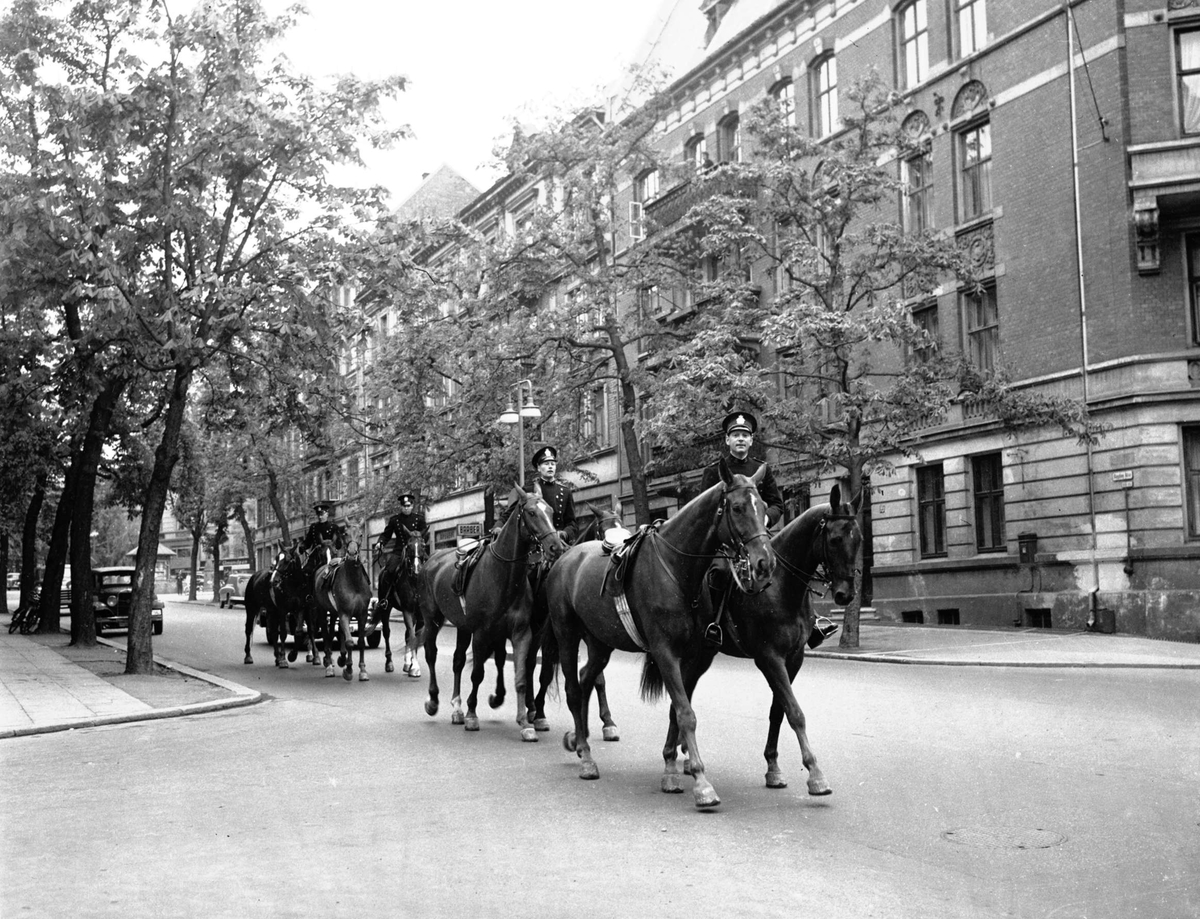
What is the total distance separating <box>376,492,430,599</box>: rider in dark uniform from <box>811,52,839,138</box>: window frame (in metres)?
21.1

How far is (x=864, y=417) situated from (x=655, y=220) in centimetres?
994

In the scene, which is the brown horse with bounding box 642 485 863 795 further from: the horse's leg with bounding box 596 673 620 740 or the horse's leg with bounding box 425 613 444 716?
the horse's leg with bounding box 425 613 444 716

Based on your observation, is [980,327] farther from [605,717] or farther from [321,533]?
[605,717]

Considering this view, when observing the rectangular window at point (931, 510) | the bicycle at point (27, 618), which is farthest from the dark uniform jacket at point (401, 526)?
the bicycle at point (27, 618)

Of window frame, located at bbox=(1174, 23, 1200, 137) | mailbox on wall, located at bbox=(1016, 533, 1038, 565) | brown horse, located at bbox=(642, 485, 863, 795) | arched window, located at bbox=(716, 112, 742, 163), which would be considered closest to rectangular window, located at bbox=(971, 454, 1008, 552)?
mailbox on wall, located at bbox=(1016, 533, 1038, 565)

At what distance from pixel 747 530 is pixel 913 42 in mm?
27457

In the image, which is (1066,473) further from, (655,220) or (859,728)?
(859,728)

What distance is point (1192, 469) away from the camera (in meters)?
25.2

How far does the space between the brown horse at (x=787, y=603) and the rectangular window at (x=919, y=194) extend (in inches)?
957

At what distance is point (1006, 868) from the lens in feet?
21.1

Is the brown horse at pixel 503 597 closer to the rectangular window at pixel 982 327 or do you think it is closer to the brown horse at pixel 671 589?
the brown horse at pixel 671 589

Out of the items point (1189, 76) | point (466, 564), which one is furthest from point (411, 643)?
point (1189, 76)

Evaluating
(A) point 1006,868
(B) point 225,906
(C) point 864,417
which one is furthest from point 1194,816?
(C) point 864,417

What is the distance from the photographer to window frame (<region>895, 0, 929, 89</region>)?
3198 cm
